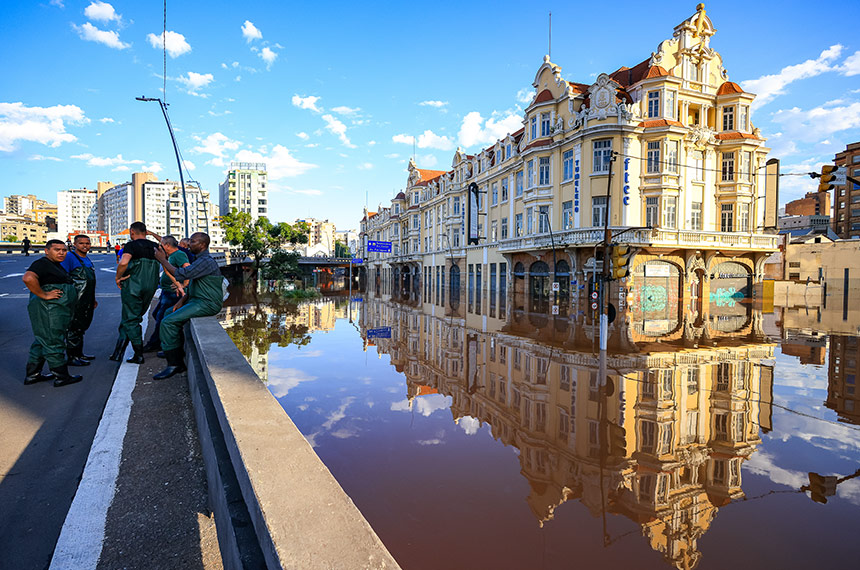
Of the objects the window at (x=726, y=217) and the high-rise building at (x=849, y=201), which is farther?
the high-rise building at (x=849, y=201)

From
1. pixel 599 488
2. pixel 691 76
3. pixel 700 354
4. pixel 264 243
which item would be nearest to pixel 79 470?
pixel 599 488

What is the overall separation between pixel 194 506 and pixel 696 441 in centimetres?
586

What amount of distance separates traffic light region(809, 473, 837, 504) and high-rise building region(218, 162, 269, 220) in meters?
127

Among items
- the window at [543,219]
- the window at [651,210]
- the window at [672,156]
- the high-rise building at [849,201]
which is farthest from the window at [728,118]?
the high-rise building at [849,201]

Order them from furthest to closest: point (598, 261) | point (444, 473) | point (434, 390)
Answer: point (598, 261) → point (434, 390) → point (444, 473)

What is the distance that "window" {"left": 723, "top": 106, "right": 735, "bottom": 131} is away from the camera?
3037 cm

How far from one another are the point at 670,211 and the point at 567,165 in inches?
292

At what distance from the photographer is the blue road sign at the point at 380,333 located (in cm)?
1520

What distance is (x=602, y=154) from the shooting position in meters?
27.8

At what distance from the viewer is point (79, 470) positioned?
3.81 meters

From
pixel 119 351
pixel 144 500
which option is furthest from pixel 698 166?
pixel 144 500

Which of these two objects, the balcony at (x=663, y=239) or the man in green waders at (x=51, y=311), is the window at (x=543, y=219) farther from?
the man in green waders at (x=51, y=311)

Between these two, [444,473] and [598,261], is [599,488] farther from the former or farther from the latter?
[598,261]

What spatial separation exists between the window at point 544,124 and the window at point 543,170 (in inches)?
69.3
